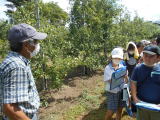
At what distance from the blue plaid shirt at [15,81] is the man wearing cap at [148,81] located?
2064 mm

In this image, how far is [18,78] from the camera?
228 centimetres

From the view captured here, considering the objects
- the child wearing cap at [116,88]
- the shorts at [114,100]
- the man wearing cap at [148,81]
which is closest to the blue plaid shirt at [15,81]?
the man wearing cap at [148,81]

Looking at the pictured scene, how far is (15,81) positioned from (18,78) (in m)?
0.04

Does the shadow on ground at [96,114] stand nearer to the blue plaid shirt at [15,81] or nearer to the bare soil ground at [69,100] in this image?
the bare soil ground at [69,100]

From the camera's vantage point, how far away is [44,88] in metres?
7.91

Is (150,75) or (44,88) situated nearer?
(150,75)

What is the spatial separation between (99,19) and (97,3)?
1.23 meters

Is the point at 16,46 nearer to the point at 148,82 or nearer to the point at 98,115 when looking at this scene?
the point at 148,82

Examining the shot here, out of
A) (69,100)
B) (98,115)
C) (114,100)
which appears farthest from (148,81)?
(69,100)

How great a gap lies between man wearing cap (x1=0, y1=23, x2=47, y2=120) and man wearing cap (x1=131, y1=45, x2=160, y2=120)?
1950 mm

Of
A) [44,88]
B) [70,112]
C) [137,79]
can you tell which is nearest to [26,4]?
[44,88]

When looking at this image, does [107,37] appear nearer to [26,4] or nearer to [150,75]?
[26,4]

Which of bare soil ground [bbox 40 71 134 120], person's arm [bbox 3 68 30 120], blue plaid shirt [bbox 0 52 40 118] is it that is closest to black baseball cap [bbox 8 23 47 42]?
blue plaid shirt [bbox 0 52 40 118]

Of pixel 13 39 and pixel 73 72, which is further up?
pixel 13 39
